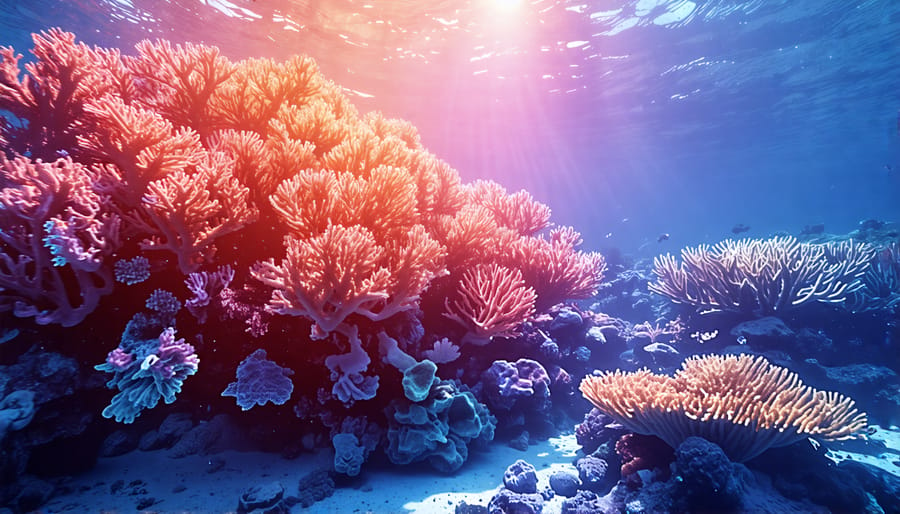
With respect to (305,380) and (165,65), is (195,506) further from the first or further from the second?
(165,65)

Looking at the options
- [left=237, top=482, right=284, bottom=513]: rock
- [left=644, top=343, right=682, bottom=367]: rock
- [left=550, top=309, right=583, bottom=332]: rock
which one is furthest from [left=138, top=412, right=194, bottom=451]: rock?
[left=644, top=343, right=682, bottom=367]: rock

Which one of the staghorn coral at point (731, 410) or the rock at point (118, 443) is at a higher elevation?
the staghorn coral at point (731, 410)

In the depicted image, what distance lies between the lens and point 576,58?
20266 mm

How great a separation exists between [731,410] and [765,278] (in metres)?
5.25

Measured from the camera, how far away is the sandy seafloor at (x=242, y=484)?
3.28 metres

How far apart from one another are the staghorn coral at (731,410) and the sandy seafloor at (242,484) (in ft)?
4.52

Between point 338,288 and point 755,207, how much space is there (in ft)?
609

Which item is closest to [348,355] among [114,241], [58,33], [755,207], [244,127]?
[114,241]

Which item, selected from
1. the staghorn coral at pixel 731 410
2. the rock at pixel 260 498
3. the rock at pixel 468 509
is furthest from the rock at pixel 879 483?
the rock at pixel 260 498

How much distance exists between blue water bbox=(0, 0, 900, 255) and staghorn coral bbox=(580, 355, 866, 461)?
15.5m

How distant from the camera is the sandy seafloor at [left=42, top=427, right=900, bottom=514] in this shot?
3.28 metres

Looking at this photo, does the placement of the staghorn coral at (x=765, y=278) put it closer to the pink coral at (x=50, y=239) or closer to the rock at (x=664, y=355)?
the rock at (x=664, y=355)

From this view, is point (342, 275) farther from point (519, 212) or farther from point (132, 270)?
point (519, 212)

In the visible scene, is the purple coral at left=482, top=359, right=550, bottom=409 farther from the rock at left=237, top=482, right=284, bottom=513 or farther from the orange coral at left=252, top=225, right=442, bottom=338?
the rock at left=237, top=482, right=284, bottom=513
